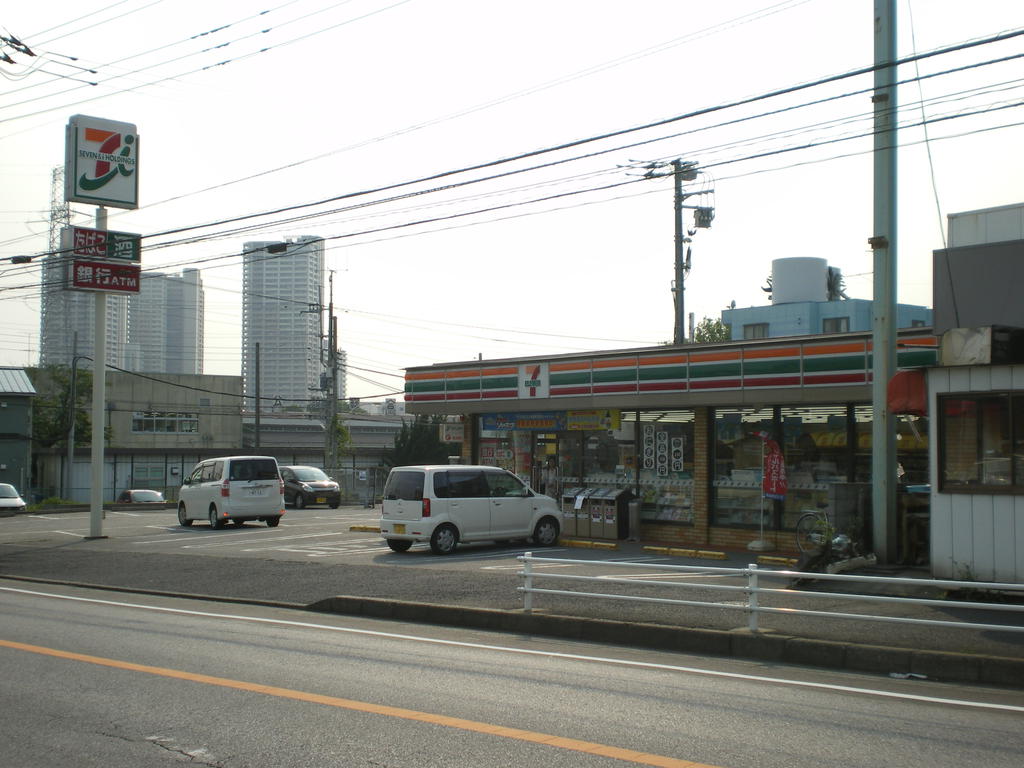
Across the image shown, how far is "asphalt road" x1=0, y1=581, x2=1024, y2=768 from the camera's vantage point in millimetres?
6277

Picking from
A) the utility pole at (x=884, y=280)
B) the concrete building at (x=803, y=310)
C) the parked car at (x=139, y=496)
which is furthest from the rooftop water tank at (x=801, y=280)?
the utility pole at (x=884, y=280)

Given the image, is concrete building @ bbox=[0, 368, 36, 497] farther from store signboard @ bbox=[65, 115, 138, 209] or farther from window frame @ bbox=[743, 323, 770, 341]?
window frame @ bbox=[743, 323, 770, 341]

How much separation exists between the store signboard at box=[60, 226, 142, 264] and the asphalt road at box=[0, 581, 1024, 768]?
51.9ft

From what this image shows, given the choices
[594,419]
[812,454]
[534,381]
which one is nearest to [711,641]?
[812,454]

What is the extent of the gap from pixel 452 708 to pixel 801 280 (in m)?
56.3

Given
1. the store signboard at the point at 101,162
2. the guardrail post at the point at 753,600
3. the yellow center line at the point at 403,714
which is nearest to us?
the yellow center line at the point at 403,714

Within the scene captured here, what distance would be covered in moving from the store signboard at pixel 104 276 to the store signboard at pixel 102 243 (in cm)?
21

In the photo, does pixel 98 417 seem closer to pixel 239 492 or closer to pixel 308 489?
pixel 239 492

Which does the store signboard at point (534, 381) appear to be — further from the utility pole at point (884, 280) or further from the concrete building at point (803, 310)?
the concrete building at point (803, 310)

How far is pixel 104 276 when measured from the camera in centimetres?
2527

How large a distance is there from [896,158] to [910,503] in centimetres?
539

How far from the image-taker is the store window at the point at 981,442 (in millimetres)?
12938

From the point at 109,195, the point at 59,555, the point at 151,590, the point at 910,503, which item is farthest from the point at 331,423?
the point at 910,503

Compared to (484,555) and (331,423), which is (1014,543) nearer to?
(484,555)
